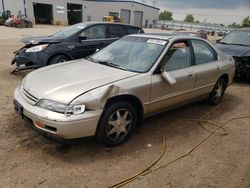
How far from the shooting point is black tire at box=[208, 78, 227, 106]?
5.71 metres

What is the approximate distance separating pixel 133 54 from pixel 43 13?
49.3m

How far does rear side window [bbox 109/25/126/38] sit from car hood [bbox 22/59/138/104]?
13.5 feet

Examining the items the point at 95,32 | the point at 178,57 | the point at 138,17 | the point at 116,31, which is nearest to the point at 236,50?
the point at 116,31

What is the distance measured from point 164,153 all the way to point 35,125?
1790mm

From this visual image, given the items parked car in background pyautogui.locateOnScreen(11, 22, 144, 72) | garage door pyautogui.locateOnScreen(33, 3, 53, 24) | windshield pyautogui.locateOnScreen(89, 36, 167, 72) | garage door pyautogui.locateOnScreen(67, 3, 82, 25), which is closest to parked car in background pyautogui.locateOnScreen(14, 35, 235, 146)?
windshield pyautogui.locateOnScreen(89, 36, 167, 72)

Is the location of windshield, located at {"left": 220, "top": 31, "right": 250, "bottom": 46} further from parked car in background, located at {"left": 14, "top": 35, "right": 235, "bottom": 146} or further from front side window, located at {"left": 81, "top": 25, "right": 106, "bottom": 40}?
front side window, located at {"left": 81, "top": 25, "right": 106, "bottom": 40}

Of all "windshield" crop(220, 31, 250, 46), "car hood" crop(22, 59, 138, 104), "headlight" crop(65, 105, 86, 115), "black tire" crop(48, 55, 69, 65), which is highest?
"windshield" crop(220, 31, 250, 46)

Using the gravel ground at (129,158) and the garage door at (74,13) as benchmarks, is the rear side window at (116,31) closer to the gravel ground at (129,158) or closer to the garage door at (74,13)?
the gravel ground at (129,158)

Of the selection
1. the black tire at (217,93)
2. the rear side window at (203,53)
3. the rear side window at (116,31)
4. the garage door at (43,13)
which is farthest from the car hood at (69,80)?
the garage door at (43,13)

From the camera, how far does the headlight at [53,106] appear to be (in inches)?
129

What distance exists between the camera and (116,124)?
12.4ft

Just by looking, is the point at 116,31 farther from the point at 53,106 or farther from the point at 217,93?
the point at 53,106

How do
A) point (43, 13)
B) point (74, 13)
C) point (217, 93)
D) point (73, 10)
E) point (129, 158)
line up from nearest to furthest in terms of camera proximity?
point (129, 158) → point (217, 93) → point (43, 13) → point (73, 10) → point (74, 13)

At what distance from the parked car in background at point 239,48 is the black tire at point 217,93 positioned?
7.70ft
